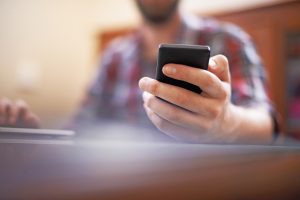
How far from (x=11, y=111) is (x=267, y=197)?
0.31 m

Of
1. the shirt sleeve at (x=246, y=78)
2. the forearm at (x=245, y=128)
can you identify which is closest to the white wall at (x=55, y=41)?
the shirt sleeve at (x=246, y=78)

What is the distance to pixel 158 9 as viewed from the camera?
0.70 m

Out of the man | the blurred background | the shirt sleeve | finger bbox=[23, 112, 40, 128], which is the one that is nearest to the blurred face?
the man

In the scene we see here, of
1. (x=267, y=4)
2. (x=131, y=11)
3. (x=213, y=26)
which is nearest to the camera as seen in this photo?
(x=213, y=26)

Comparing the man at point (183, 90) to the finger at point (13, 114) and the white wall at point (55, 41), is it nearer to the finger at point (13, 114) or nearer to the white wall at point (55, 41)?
the finger at point (13, 114)

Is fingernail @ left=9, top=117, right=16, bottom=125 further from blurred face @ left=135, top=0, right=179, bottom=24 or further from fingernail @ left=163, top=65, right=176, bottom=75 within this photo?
blurred face @ left=135, top=0, right=179, bottom=24

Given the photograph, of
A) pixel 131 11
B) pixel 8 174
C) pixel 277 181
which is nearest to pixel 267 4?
pixel 131 11

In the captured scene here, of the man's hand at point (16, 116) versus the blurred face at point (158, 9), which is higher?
the blurred face at point (158, 9)

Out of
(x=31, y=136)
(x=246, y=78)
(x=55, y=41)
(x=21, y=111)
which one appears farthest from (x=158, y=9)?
(x=55, y=41)

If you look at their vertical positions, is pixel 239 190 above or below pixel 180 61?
below

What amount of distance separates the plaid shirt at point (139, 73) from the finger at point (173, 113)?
215 mm

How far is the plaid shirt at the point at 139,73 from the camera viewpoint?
514 mm

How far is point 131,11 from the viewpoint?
4.64 feet

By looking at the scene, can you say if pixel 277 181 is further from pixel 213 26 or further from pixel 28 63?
pixel 28 63
